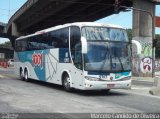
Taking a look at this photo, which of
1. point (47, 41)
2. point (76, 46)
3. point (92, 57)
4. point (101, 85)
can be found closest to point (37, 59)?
point (47, 41)

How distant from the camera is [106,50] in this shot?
60.3 feet

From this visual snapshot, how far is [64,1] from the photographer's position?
5031 cm

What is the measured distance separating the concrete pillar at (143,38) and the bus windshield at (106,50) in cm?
2341

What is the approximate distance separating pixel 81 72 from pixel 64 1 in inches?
1291

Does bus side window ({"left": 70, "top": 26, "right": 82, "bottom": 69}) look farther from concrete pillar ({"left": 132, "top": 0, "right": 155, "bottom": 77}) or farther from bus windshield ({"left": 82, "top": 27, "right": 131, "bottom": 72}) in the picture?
concrete pillar ({"left": 132, "top": 0, "right": 155, "bottom": 77})

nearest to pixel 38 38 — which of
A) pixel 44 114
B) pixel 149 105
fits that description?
pixel 149 105

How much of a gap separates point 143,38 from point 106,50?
1001 inches

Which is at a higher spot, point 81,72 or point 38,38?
point 38,38

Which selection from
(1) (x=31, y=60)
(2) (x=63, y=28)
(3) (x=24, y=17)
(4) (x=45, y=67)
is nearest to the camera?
(2) (x=63, y=28)

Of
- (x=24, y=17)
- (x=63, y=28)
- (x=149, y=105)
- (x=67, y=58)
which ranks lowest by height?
(x=149, y=105)

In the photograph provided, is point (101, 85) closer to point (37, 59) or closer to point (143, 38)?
point (37, 59)

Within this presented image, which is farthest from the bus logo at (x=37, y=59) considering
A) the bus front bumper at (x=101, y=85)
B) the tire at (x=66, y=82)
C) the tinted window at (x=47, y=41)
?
the bus front bumper at (x=101, y=85)

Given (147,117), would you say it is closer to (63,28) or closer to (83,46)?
(83,46)

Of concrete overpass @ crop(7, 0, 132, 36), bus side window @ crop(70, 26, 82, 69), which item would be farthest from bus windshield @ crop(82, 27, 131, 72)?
concrete overpass @ crop(7, 0, 132, 36)
